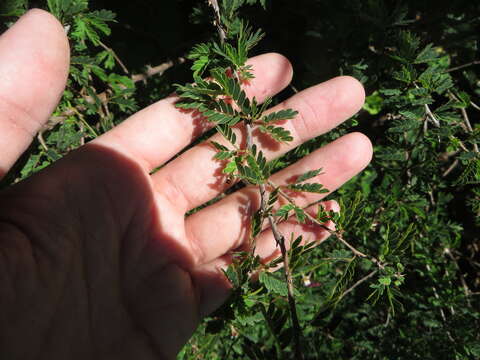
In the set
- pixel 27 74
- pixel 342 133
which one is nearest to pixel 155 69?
pixel 27 74

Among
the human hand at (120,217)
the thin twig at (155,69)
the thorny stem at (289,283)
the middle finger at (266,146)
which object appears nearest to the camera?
the thorny stem at (289,283)

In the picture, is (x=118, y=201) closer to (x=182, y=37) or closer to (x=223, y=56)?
(x=223, y=56)

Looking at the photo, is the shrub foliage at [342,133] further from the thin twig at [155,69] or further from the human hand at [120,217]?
the human hand at [120,217]

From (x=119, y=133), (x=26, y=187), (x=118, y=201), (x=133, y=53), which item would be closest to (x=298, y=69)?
(x=133, y=53)

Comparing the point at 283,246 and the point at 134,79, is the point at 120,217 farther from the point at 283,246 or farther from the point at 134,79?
the point at 134,79

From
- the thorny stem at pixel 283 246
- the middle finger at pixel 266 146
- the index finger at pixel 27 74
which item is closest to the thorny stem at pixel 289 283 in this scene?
the thorny stem at pixel 283 246

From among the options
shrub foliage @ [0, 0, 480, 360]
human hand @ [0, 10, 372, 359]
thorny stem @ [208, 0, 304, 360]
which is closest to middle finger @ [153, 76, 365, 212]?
human hand @ [0, 10, 372, 359]

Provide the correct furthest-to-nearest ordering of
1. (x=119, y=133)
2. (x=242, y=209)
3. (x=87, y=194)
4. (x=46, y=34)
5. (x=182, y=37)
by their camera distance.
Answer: (x=182, y=37) < (x=242, y=209) < (x=119, y=133) < (x=87, y=194) < (x=46, y=34)

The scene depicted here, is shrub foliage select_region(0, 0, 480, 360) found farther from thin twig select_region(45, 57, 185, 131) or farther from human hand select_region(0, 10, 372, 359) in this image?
human hand select_region(0, 10, 372, 359)
